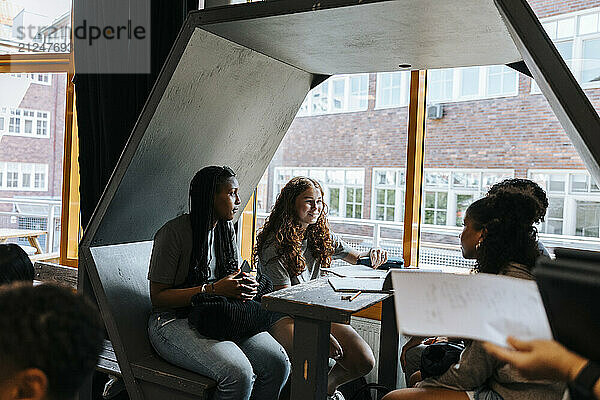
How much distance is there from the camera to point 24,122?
4.71 metres

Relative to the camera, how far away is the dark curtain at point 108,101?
3.12m

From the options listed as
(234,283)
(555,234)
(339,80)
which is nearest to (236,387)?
(234,283)

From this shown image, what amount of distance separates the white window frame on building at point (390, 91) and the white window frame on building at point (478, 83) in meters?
0.35

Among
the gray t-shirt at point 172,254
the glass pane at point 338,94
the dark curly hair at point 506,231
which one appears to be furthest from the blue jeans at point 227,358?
the glass pane at point 338,94

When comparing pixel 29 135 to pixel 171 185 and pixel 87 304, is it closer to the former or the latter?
pixel 171 185

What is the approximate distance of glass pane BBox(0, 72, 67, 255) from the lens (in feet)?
14.6

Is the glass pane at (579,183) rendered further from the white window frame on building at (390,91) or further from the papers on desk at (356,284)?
the papers on desk at (356,284)

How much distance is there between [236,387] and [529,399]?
96 centimetres

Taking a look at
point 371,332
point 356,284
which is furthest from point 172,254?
point 371,332

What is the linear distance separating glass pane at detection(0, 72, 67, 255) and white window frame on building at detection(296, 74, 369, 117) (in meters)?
2.32

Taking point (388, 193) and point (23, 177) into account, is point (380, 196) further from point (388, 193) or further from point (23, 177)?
point (23, 177)

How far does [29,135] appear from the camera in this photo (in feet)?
15.7

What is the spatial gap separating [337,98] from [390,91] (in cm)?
65

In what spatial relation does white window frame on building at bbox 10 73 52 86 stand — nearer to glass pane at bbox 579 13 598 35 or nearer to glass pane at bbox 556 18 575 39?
glass pane at bbox 556 18 575 39
